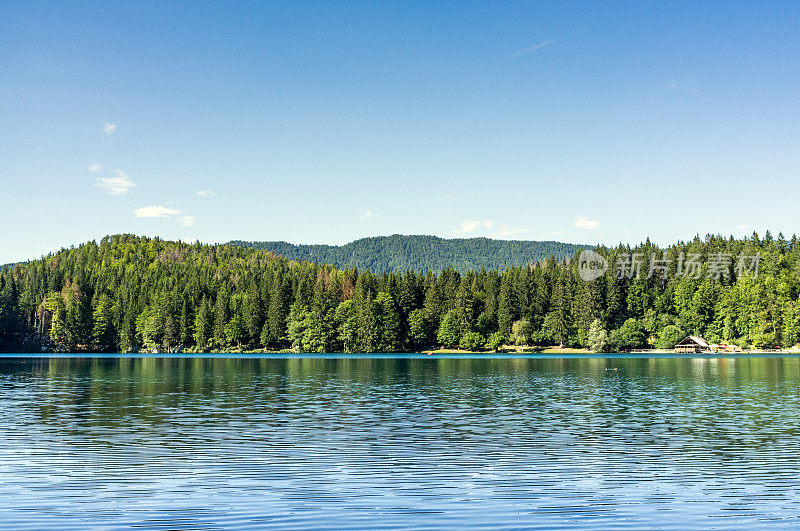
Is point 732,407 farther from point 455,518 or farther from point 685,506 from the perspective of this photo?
point 455,518

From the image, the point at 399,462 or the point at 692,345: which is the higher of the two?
the point at 399,462

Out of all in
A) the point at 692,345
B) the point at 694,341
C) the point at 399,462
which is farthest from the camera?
the point at 692,345

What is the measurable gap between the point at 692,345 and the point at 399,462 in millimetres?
165124

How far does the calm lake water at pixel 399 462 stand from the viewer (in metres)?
18.5

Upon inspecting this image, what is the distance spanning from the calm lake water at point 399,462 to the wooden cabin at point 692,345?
434 ft

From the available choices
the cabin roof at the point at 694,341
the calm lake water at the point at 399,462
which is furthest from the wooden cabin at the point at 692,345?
the calm lake water at the point at 399,462

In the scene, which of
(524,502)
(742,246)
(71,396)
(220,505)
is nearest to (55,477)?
(220,505)

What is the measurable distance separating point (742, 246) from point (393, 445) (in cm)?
19263

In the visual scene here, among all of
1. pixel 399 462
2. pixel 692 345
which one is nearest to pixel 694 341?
pixel 692 345

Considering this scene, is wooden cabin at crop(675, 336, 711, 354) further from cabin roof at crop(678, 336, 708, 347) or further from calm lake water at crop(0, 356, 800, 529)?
calm lake water at crop(0, 356, 800, 529)

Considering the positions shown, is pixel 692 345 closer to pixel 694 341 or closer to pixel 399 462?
pixel 694 341

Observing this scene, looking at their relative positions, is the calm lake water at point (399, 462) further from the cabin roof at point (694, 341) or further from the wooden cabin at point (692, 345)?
the wooden cabin at point (692, 345)

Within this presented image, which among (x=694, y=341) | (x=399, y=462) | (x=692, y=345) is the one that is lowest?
(x=692, y=345)

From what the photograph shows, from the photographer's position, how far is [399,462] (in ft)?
84.5
